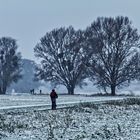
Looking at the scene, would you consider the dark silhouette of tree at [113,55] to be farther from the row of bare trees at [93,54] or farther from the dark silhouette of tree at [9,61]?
the dark silhouette of tree at [9,61]

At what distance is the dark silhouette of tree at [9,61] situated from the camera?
80.9 m

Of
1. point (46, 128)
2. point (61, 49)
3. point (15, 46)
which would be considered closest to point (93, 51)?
point (61, 49)

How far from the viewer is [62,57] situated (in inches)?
2933

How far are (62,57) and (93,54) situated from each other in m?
8.06

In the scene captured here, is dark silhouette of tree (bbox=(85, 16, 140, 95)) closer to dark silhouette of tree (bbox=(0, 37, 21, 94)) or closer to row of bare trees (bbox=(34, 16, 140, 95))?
row of bare trees (bbox=(34, 16, 140, 95))

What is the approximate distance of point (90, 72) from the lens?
223 ft

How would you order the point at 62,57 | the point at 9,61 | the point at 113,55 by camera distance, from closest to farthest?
A: the point at 113,55
the point at 62,57
the point at 9,61

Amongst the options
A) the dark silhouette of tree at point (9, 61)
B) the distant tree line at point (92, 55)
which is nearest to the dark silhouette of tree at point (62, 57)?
the distant tree line at point (92, 55)

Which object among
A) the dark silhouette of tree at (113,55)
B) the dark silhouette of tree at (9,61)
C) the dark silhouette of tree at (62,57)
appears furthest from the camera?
the dark silhouette of tree at (9,61)

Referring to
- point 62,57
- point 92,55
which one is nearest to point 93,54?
point 92,55

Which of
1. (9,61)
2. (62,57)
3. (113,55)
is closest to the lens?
(113,55)

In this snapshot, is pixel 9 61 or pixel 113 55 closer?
pixel 113 55

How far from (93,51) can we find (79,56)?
605cm

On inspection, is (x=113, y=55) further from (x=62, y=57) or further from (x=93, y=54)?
(x=62, y=57)
